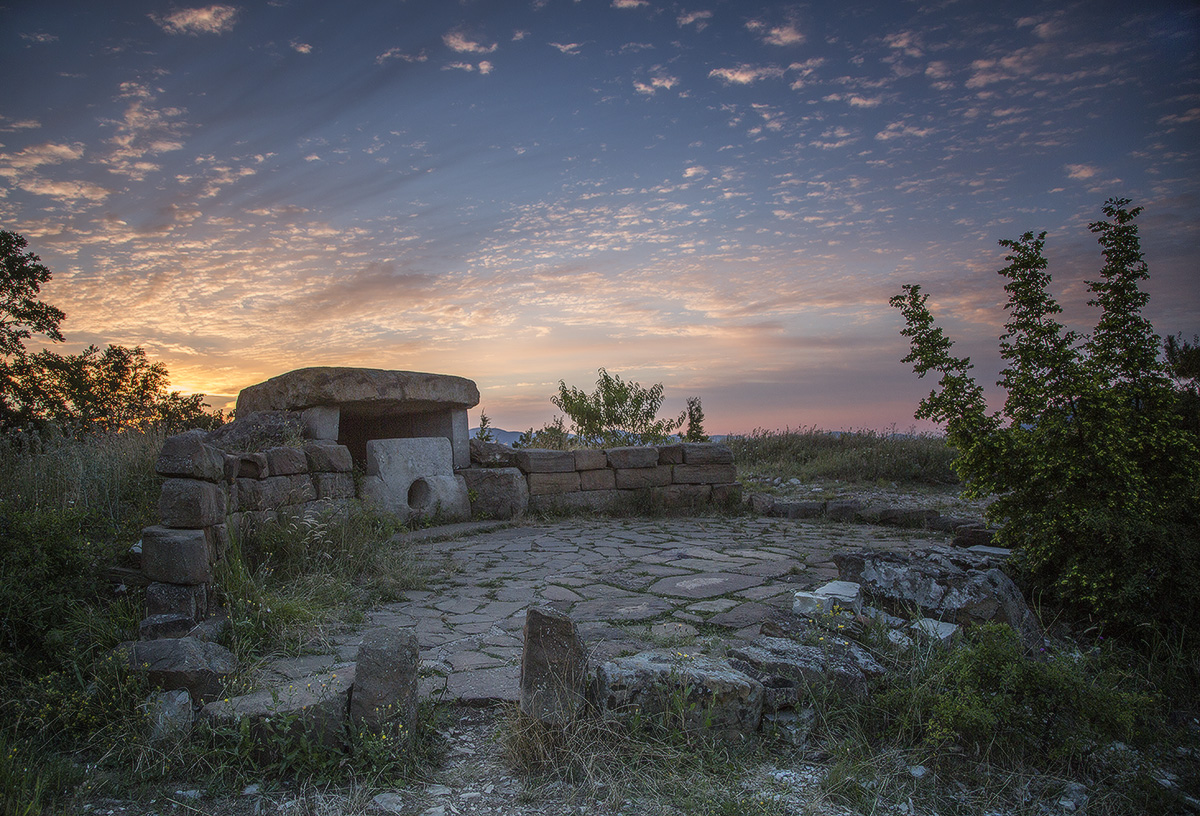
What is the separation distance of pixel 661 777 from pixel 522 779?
0.52 metres

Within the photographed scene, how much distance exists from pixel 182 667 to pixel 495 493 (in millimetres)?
5508

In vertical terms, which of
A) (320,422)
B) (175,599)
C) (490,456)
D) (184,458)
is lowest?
(175,599)

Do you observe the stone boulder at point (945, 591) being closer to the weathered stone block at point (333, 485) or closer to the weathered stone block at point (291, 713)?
the weathered stone block at point (291, 713)

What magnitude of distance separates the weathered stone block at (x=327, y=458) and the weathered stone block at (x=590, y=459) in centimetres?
297

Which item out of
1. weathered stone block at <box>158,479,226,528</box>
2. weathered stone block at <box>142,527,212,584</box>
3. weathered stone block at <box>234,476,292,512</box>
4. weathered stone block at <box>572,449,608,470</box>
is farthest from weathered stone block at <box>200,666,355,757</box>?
weathered stone block at <box>572,449,608,470</box>

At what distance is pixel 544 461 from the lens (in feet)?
28.3

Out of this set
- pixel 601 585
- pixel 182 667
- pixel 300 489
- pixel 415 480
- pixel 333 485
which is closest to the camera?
pixel 182 667

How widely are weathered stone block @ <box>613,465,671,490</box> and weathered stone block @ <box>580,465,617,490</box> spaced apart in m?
0.06

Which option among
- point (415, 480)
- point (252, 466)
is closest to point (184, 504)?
point (252, 466)

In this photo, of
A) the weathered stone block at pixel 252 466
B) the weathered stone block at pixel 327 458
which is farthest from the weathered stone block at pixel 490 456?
the weathered stone block at pixel 252 466

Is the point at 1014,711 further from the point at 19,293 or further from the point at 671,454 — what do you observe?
the point at 19,293

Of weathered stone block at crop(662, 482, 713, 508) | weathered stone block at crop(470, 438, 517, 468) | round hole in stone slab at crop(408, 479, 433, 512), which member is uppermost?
weathered stone block at crop(470, 438, 517, 468)

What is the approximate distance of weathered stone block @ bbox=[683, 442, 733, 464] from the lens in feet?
29.9

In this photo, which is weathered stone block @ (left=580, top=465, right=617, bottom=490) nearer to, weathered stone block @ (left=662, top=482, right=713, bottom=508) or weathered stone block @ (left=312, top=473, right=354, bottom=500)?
weathered stone block @ (left=662, top=482, right=713, bottom=508)
